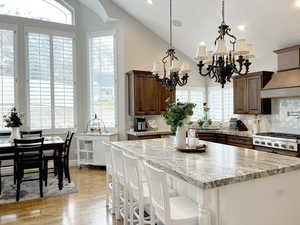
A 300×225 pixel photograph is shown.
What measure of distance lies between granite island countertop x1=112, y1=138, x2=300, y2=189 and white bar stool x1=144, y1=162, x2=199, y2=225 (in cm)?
20

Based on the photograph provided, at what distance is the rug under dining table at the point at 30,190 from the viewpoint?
3943 millimetres

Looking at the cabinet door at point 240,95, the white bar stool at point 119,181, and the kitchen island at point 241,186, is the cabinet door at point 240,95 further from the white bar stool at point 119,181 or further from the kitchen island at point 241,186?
the white bar stool at point 119,181

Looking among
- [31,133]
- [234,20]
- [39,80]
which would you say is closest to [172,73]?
[234,20]

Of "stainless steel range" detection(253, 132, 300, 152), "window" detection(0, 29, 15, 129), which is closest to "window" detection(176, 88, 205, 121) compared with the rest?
"stainless steel range" detection(253, 132, 300, 152)

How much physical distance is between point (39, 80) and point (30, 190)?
2747mm

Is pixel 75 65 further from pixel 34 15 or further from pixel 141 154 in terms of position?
pixel 141 154

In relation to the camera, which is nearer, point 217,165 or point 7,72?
point 217,165

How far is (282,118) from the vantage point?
4984 mm

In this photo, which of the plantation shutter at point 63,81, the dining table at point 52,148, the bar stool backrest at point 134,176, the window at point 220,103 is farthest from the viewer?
the window at point 220,103

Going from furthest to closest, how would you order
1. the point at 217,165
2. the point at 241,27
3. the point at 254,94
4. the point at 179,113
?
the point at 254,94, the point at 241,27, the point at 179,113, the point at 217,165

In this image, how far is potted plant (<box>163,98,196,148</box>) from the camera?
2889 mm

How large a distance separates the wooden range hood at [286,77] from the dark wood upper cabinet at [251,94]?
35 cm

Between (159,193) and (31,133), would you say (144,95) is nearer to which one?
(31,133)

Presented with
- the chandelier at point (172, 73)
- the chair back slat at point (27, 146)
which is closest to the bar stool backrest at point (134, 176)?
the chandelier at point (172, 73)
